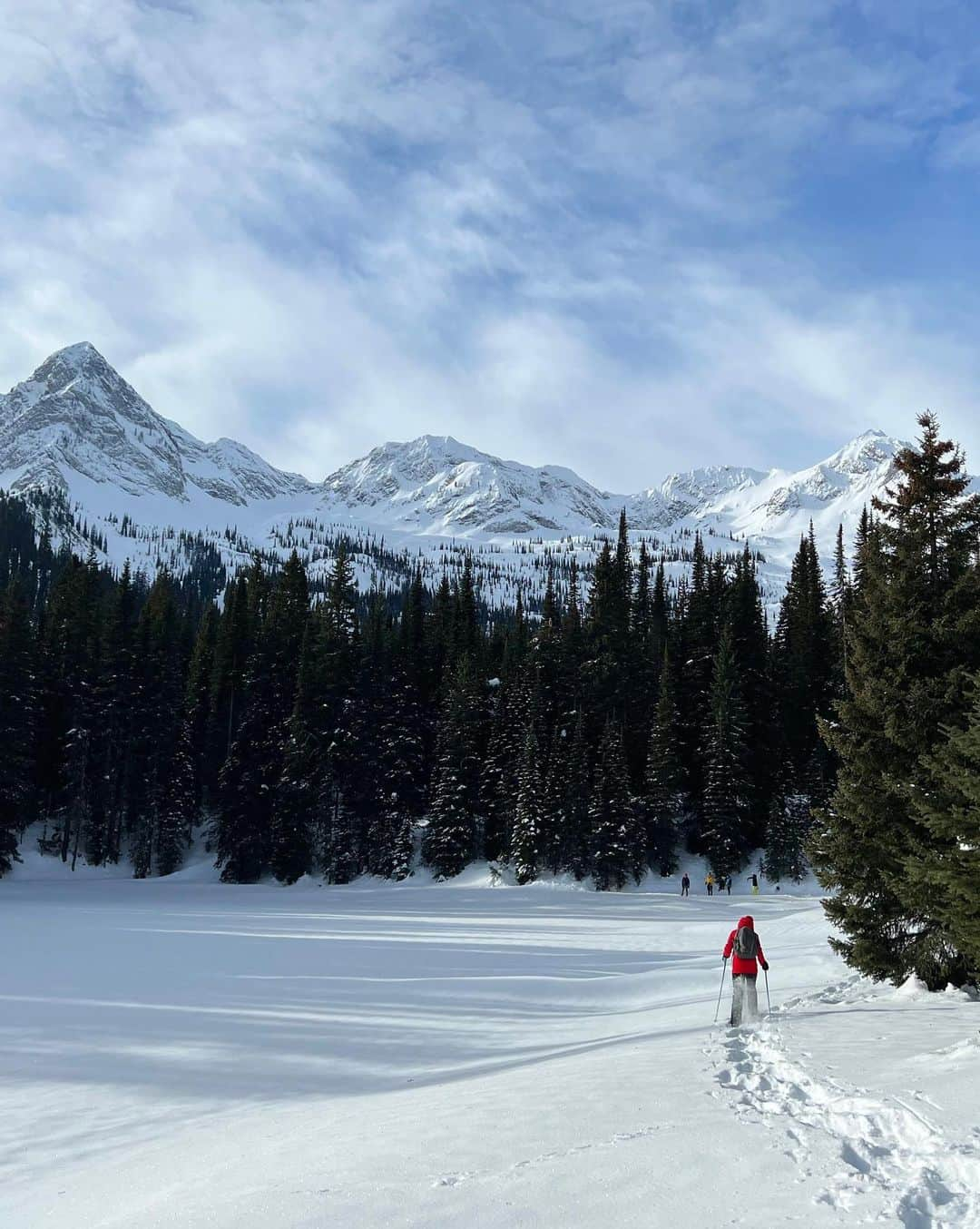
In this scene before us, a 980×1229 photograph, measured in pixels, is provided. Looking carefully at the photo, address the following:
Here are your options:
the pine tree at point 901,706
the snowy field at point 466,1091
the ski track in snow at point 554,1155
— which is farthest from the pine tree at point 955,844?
the ski track in snow at point 554,1155

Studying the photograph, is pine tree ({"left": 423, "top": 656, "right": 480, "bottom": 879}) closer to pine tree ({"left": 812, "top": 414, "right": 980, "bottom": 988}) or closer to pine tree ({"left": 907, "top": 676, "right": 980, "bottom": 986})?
pine tree ({"left": 812, "top": 414, "right": 980, "bottom": 988})

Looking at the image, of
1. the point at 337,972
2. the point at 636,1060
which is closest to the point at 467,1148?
the point at 636,1060

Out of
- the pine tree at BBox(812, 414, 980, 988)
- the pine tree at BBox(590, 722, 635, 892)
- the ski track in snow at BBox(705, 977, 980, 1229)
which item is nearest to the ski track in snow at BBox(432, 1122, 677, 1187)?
the ski track in snow at BBox(705, 977, 980, 1229)

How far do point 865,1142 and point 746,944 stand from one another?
216 inches

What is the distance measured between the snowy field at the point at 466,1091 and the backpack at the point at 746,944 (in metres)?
0.97

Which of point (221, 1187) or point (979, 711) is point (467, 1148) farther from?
point (979, 711)

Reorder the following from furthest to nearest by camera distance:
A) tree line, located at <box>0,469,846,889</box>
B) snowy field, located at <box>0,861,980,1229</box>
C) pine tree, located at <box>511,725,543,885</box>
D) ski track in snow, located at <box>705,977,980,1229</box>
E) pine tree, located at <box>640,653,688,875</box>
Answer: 1. pine tree, located at <box>640,653,688,875</box>
2. tree line, located at <box>0,469,846,889</box>
3. pine tree, located at <box>511,725,543,885</box>
4. snowy field, located at <box>0,861,980,1229</box>
5. ski track in snow, located at <box>705,977,980,1229</box>

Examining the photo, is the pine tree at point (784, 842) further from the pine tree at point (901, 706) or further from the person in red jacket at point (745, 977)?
the person in red jacket at point (745, 977)

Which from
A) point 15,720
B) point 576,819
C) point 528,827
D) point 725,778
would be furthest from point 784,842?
point 15,720

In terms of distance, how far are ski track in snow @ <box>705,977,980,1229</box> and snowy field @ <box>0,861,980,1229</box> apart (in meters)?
0.03

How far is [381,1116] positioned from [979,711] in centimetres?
937

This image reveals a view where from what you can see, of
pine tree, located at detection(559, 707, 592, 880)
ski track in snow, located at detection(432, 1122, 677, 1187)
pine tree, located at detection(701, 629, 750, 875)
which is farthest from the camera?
pine tree, located at detection(701, 629, 750, 875)

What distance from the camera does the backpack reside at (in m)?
11.2

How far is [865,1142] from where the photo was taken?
19.5 feet
